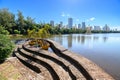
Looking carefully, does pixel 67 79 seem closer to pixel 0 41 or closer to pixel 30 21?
pixel 0 41

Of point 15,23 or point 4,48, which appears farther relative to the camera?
point 15,23

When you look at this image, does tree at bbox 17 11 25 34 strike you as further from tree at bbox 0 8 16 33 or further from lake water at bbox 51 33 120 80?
lake water at bbox 51 33 120 80

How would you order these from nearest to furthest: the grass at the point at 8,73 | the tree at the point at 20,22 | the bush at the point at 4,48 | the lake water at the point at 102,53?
the grass at the point at 8,73 < the bush at the point at 4,48 < the lake water at the point at 102,53 < the tree at the point at 20,22

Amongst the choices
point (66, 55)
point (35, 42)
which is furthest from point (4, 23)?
point (66, 55)

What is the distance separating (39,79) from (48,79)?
600 millimetres

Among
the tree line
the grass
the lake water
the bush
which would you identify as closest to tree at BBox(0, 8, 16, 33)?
the tree line

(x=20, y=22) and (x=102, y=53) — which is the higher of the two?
(x=20, y=22)

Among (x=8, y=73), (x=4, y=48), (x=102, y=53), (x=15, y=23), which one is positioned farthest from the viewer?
(x=15, y=23)

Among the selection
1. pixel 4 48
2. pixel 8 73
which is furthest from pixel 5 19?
pixel 8 73

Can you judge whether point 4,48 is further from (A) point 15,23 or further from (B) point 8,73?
(A) point 15,23

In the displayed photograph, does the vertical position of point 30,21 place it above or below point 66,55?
above

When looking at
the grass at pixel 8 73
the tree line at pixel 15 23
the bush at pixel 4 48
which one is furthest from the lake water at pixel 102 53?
the tree line at pixel 15 23

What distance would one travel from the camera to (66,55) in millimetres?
11023

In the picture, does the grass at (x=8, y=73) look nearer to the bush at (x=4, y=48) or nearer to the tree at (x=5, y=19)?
the bush at (x=4, y=48)
